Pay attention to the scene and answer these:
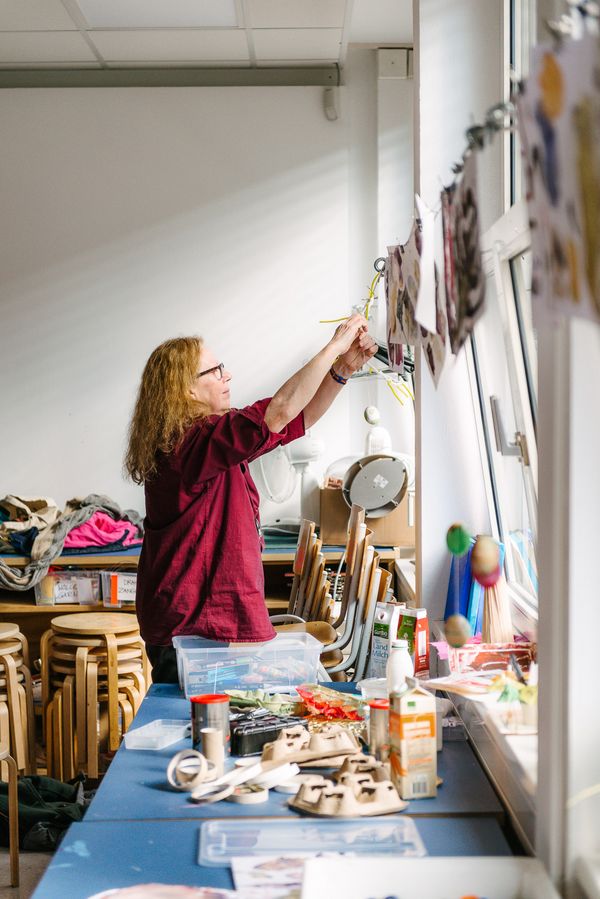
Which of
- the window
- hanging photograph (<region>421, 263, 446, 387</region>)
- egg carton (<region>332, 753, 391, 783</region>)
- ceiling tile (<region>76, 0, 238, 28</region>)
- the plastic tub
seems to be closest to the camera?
the plastic tub

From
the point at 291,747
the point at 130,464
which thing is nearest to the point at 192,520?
the point at 130,464

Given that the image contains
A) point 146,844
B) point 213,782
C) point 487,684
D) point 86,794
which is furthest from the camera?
point 86,794

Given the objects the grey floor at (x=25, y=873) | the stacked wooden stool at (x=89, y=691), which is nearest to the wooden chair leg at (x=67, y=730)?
the stacked wooden stool at (x=89, y=691)

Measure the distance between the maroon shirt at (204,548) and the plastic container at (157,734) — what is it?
0.47 meters

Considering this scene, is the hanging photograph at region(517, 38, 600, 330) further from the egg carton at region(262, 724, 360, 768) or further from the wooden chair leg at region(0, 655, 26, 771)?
the wooden chair leg at region(0, 655, 26, 771)

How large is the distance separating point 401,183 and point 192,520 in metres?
2.96

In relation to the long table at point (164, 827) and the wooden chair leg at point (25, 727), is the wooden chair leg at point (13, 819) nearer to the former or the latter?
the wooden chair leg at point (25, 727)

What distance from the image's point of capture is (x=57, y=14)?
14.4ft

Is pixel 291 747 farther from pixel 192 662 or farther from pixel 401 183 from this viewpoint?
pixel 401 183

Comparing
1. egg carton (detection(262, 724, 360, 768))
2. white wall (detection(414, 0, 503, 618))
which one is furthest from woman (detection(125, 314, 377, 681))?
egg carton (detection(262, 724, 360, 768))

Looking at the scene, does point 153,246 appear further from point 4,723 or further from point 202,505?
point 202,505

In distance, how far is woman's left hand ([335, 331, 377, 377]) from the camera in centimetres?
281

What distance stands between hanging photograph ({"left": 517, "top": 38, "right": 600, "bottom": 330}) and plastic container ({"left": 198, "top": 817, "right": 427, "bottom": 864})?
0.94 m

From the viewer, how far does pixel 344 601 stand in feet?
11.5
